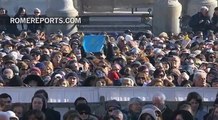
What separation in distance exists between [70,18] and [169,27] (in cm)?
300

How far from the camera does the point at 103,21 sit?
3531 centimetres

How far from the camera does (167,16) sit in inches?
1329

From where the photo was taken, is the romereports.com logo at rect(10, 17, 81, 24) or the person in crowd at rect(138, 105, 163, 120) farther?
the romereports.com logo at rect(10, 17, 81, 24)

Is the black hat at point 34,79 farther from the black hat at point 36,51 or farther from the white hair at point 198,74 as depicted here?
the black hat at point 36,51

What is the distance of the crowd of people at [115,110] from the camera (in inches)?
604

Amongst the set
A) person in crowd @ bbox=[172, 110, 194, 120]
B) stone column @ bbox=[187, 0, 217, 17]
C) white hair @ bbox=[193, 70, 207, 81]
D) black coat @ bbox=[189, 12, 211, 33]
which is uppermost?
stone column @ bbox=[187, 0, 217, 17]

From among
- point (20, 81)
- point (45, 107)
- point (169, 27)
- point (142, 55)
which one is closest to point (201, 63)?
point (142, 55)

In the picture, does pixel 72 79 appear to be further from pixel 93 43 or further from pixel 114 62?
pixel 93 43

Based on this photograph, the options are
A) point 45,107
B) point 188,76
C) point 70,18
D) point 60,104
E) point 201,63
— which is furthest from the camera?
point 70,18

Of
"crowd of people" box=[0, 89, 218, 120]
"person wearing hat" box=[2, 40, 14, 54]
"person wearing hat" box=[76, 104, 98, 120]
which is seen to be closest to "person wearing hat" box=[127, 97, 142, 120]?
"crowd of people" box=[0, 89, 218, 120]

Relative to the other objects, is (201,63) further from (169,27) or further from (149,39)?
(169,27)

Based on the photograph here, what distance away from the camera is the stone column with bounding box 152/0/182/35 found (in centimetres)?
3362

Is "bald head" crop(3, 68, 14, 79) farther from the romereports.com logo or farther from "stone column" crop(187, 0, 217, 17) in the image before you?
"stone column" crop(187, 0, 217, 17)

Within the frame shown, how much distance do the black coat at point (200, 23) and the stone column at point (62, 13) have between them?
3.85 m
